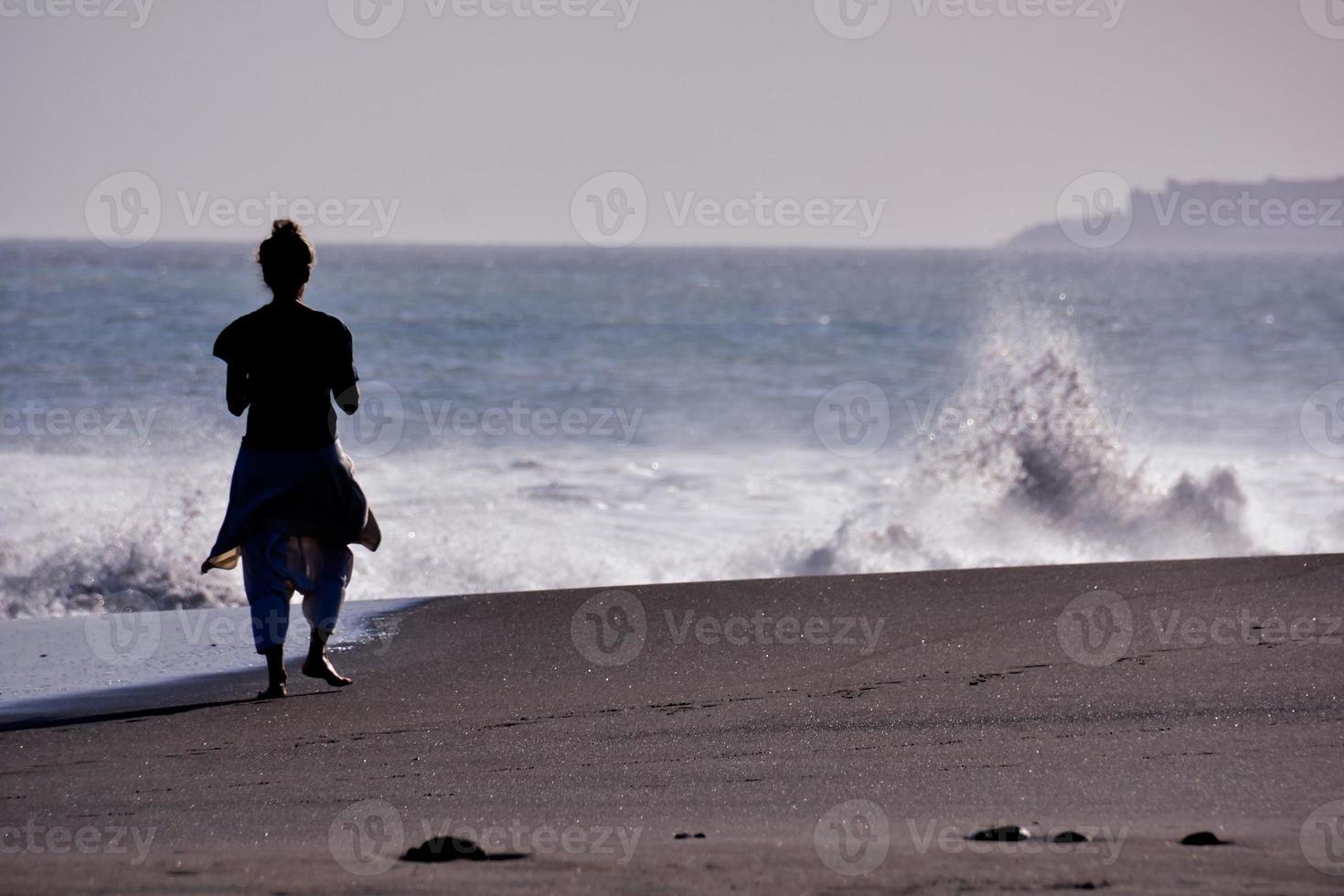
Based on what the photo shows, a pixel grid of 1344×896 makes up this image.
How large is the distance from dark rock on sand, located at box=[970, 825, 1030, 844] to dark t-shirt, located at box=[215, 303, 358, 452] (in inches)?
112

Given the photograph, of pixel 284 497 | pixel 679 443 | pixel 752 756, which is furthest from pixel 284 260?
pixel 679 443

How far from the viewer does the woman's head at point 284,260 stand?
485 centimetres

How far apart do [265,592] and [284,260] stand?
3.71ft

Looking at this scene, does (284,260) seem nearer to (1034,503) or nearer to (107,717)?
(107,717)

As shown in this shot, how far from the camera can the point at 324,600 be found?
496 centimetres

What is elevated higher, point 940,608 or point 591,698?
point 940,608

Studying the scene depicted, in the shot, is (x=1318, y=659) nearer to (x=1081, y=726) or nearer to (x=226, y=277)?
(x=1081, y=726)

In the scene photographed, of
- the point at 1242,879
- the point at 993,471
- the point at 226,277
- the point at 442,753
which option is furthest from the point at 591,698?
the point at 226,277

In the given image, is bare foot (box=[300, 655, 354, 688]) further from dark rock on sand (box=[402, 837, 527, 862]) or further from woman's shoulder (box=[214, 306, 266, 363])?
dark rock on sand (box=[402, 837, 527, 862])

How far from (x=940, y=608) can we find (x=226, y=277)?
45.0 metres

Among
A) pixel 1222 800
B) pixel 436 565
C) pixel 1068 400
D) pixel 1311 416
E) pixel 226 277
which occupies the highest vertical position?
pixel 226 277

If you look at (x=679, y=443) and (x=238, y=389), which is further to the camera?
(x=679, y=443)

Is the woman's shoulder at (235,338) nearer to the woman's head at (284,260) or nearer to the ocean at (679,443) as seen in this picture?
the woman's head at (284,260)

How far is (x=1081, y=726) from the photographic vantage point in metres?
3.98
